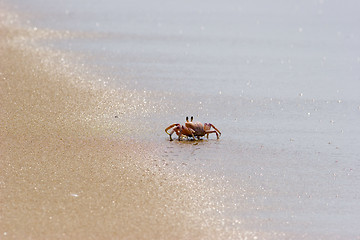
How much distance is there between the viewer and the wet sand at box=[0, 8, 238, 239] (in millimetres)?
4352

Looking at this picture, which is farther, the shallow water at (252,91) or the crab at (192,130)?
the crab at (192,130)

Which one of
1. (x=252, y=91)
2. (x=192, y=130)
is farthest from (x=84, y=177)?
(x=252, y=91)

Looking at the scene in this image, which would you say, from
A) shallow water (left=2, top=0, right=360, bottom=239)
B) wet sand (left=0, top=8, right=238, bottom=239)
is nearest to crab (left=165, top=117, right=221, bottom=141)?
shallow water (left=2, top=0, right=360, bottom=239)

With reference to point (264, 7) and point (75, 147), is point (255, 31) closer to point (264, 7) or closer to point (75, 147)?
point (264, 7)

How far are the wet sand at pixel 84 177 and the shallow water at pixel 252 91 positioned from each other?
27 cm

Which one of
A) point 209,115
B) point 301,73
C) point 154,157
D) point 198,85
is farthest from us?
point 301,73

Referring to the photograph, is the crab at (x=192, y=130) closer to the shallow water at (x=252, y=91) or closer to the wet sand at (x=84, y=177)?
the shallow water at (x=252, y=91)

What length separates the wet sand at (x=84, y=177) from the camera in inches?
171

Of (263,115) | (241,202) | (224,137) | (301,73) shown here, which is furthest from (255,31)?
(241,202)

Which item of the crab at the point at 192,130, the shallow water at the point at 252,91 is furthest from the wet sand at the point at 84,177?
the crab at the point at 192,130

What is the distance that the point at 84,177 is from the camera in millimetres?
5168

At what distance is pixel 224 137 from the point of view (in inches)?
251

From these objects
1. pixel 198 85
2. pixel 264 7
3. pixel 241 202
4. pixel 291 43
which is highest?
pixel 264 7

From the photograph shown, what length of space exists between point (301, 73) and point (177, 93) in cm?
207
